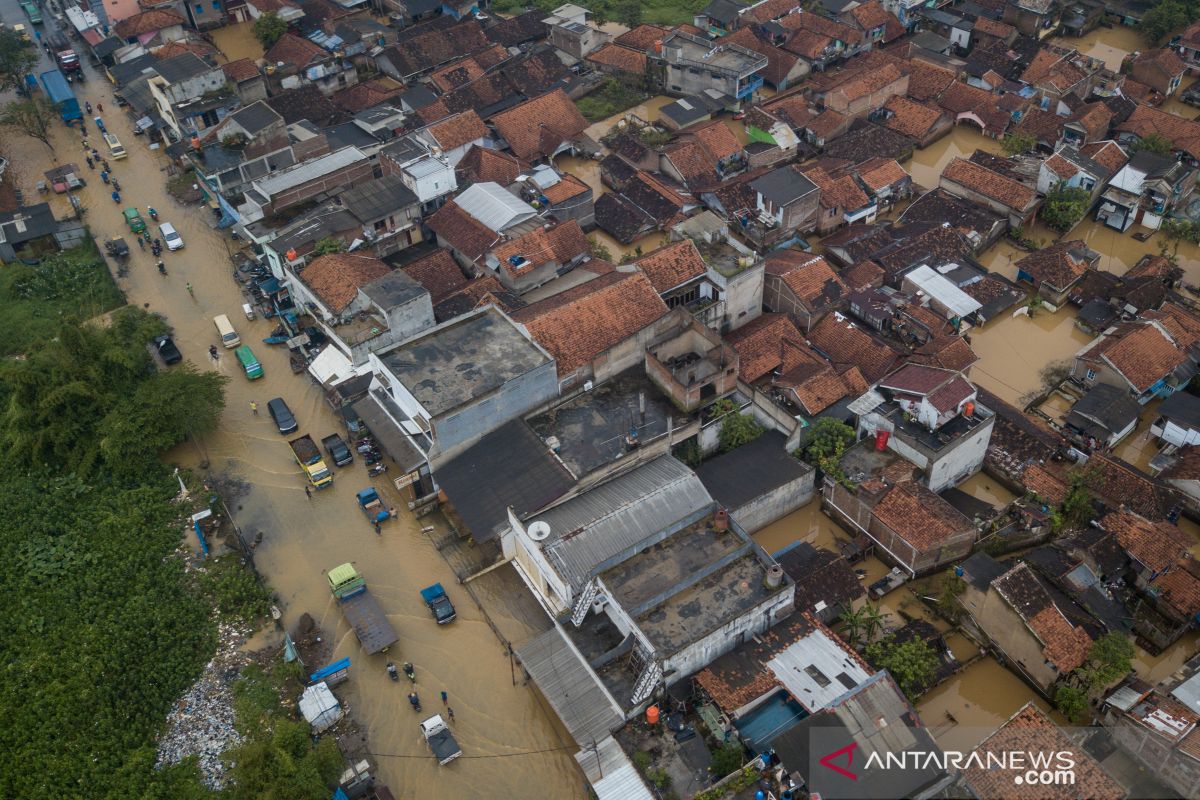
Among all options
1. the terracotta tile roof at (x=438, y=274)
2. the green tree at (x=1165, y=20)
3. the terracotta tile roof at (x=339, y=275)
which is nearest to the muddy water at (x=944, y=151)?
the green tree at (x=1165, y=20)

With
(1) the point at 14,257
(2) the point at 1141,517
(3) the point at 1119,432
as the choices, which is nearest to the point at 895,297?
(3) the point at 1119,432

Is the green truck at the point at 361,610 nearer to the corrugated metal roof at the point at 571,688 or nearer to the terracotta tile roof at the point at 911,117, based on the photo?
the corrugated metal roof at the point at 571,688

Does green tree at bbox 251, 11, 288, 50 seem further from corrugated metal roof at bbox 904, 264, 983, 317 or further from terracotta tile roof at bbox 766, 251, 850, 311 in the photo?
corrugated metal roof at bbox 904, 264, 983, 317

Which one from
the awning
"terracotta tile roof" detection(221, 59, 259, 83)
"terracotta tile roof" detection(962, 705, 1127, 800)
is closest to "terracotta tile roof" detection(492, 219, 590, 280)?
the awning

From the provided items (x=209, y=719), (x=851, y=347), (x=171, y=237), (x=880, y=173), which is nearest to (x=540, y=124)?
(x=880, y=173)

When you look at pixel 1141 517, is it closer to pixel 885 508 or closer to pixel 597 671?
pixel 885 508
